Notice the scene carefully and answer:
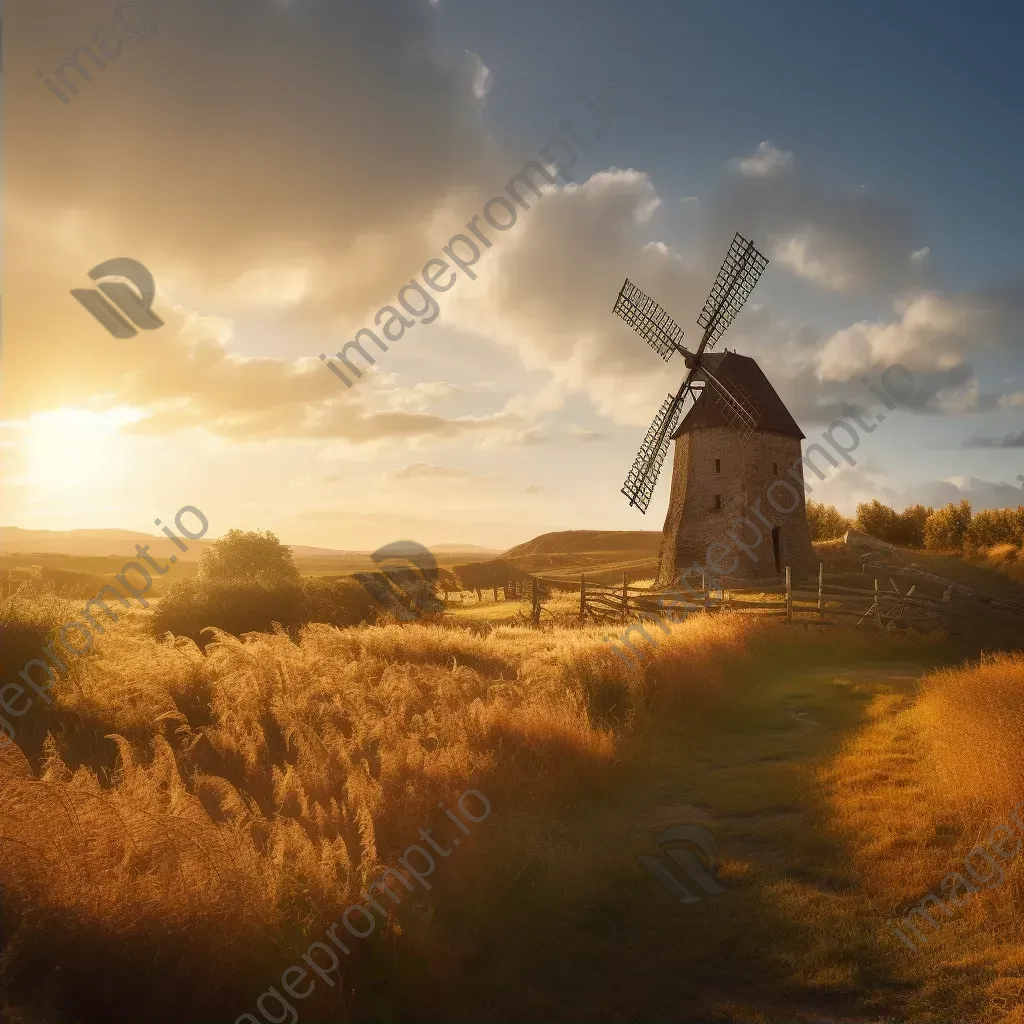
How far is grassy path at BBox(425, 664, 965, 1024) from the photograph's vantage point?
16.1 feet

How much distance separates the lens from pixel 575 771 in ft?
28.6

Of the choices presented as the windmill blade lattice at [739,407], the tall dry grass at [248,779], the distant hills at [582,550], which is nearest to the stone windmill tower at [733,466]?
the windmill blade lattice at [739,407]

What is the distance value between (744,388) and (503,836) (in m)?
26.7

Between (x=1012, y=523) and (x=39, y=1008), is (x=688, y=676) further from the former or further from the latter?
(x=1012, y=523)

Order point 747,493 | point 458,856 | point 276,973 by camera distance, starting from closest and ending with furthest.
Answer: point 276,973, point 458,856, point 747,493

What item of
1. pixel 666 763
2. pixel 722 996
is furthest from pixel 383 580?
pixel 722 996

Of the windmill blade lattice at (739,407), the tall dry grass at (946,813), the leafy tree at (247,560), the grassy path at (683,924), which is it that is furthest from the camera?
the windmill blade lattice at (739,407)

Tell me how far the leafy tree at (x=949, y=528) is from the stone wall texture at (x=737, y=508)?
69.0 ft

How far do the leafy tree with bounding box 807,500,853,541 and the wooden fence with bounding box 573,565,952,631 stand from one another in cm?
2631

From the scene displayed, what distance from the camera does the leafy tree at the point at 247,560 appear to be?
25.0 metres

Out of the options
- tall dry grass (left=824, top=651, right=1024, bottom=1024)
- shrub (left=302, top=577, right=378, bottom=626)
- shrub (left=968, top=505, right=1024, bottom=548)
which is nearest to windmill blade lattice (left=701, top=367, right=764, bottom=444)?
shrub (left=302, top=577, right=378, bottom=626)

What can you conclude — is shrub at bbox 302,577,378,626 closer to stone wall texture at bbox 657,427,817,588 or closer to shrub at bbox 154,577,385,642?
shrub at bbox 154,577,385,642

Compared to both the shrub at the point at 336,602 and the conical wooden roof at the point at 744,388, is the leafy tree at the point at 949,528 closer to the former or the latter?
the conical wooden roof at the point at 744,388

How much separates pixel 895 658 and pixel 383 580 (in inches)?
954
